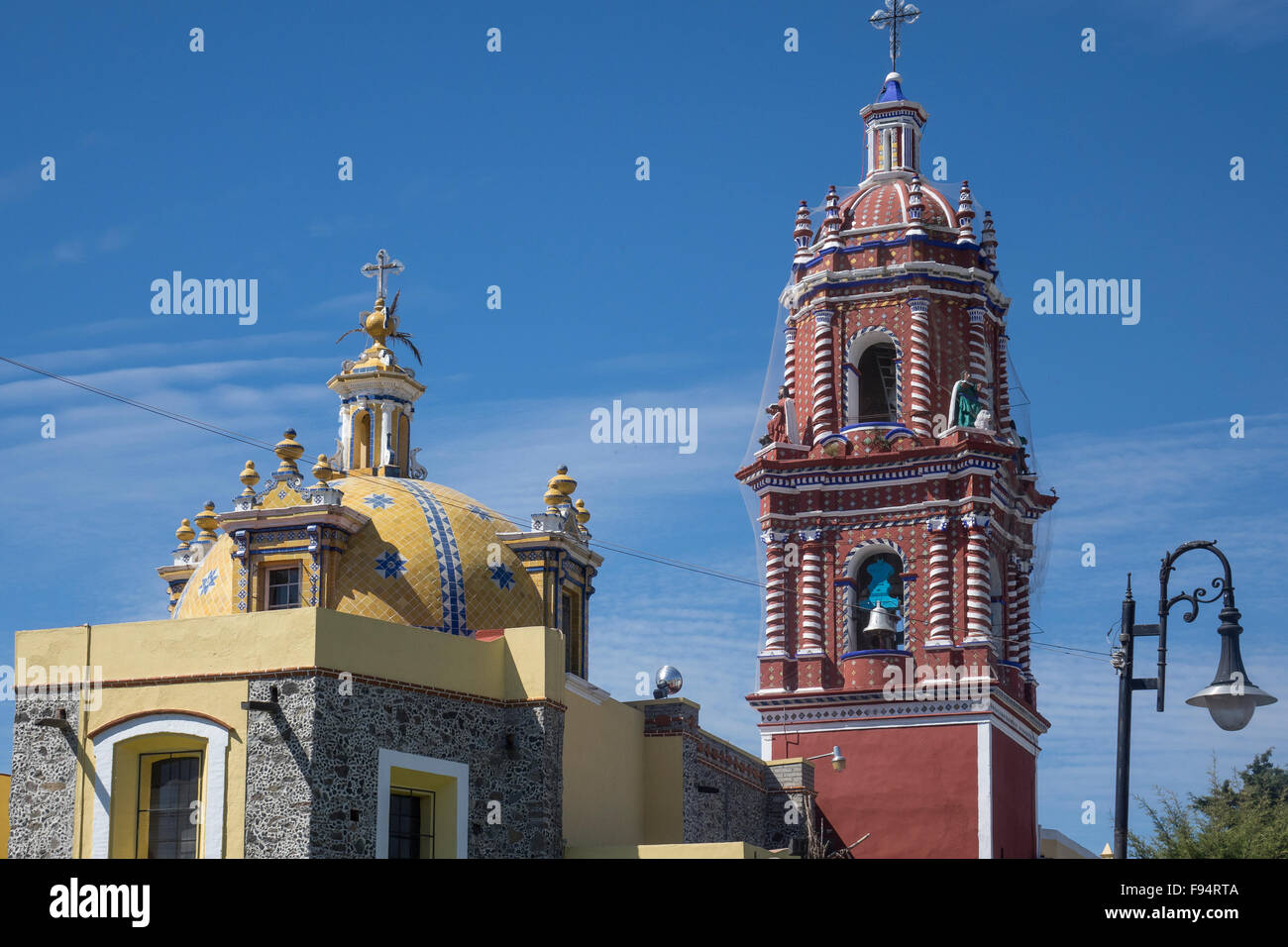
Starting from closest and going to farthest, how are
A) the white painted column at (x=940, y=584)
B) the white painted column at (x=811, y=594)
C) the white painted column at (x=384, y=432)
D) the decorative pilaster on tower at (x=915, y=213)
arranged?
the white painted column at (x=384, y=432) < the white painted column at (x=940, y=584) < the white painted column at (x=811, y=594) < the decorative pilaster on tower at (x=915, y=213)

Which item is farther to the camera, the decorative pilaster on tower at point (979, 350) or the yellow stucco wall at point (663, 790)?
the decorative pilaster on tower at point (979, 350)

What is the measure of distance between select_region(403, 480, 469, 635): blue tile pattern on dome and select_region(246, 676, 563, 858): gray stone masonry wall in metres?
3.60

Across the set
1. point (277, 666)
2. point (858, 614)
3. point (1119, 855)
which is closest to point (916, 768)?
point (858, 614)

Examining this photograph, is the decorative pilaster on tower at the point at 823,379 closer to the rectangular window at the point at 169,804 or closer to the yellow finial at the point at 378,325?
the yellow finial at the point at 378,325

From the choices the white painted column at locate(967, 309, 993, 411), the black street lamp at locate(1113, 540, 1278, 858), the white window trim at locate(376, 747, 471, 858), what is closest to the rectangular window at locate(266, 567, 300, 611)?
the white window trim at locate(376, 747, 471, 858)

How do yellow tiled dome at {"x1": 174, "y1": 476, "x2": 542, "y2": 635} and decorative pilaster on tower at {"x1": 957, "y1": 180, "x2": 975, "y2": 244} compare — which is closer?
yellow tiled dome at {"x1": 174, "y1": 476, "x2": 542, "y2": 635}

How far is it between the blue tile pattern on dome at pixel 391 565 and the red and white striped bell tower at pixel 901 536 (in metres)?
15.0

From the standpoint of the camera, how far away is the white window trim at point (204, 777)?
25.6 meters

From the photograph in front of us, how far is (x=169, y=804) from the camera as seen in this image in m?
26.3

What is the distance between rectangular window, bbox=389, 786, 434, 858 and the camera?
2681 centimetres

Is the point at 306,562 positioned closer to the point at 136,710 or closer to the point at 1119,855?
the point at 136,710

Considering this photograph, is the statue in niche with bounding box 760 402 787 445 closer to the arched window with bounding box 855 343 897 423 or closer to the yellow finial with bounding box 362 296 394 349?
the arched window with bounding box 855 343 897 423

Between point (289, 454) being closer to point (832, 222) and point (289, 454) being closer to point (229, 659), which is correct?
point (229, 659)

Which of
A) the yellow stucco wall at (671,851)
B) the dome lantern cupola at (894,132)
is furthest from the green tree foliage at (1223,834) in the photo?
the dome lantern cupola at (894,132)
